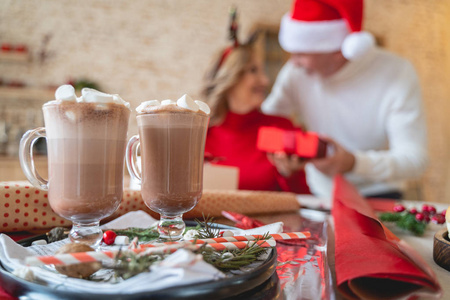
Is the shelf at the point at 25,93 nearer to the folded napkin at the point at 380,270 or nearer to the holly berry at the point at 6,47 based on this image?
the holly berry at the point at 6,47

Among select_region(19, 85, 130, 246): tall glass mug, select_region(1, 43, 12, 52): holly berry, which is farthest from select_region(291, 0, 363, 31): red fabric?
select_region(1, 43, 12, 52): holly berry

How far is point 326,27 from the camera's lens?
7.56ft

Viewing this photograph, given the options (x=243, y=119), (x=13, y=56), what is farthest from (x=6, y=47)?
(x=243, y=119)

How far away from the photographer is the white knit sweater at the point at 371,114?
232 centimetres

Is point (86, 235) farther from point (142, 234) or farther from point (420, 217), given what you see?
point (420, 217)

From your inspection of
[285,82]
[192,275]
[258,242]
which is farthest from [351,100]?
[192,275]

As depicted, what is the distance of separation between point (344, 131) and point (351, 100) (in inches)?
9.5

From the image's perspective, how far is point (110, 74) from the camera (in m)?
4.95

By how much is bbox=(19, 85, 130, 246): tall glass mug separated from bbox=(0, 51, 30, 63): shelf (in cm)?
447

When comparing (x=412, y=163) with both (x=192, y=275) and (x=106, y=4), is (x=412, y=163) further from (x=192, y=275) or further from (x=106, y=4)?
(x=106, y=4)

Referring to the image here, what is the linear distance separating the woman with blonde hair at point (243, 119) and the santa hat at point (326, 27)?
311 mm

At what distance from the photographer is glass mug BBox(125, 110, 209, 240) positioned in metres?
0.80

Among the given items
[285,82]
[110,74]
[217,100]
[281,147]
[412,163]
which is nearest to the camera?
[281,147]

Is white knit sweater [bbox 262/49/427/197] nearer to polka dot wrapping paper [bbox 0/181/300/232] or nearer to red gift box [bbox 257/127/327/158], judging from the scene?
red gift box [bbox 257/127/327/158]
